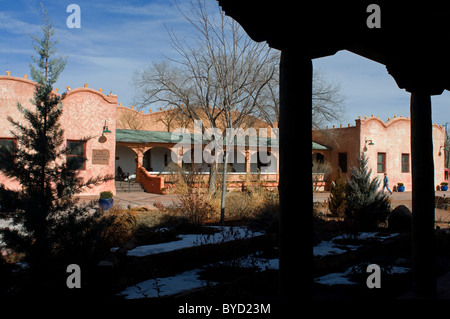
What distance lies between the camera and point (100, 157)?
61.3ft

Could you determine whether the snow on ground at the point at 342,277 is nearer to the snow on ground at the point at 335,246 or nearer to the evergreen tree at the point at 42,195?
the snow on ground at the point at 335,246

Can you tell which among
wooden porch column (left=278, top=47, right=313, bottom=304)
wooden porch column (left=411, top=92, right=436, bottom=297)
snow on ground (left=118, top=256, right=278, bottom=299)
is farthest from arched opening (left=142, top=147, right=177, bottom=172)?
wooden porch column (left=278, top=47, right=313, bottom=304)

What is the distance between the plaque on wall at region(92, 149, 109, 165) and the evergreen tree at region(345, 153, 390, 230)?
1207 centimetres

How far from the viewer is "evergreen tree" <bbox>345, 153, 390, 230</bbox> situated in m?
10.6

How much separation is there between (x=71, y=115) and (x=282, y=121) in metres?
17.0

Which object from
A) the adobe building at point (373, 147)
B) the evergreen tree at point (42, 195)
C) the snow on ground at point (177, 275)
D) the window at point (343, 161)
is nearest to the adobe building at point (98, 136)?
the adobe building at point (373, 147)

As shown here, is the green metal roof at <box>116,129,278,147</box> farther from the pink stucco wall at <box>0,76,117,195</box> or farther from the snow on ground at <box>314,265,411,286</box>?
the snow on ground at <box>314,265,411,286</box>

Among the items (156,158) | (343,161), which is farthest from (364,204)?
(156,158)

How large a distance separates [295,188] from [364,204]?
8.75 metres

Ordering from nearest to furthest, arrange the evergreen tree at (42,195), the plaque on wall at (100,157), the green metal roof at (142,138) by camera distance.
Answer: the evergreen tree at (42,195)
the plaque on wall at (100,157)
the green metal roof at (142,138)

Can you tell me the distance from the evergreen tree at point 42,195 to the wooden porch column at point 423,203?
379 centimetres

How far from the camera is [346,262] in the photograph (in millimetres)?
6660

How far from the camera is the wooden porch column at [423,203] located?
4320 mm

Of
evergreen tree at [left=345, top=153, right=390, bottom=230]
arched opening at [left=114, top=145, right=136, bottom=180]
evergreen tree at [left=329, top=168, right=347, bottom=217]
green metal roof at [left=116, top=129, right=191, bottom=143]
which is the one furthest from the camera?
arched opening at [left=114, top=145, right=136, bottom=180]
